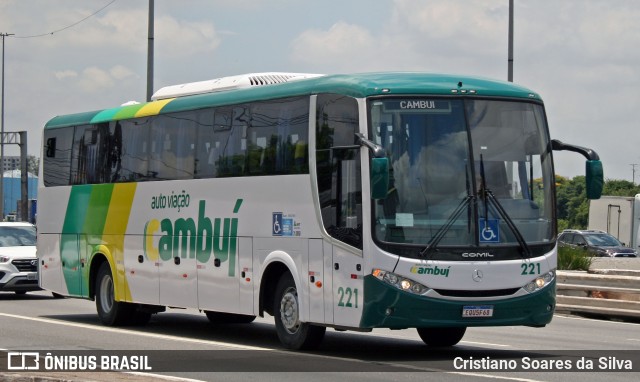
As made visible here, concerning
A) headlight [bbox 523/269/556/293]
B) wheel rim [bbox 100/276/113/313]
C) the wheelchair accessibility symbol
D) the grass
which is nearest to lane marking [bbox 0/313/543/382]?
wheel rim [bbox 100/276/113/313]

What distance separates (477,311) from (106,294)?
896cm

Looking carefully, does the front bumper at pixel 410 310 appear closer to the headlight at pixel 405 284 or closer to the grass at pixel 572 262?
the headlight at pixel 405 284

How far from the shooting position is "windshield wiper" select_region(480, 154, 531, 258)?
15.7 m

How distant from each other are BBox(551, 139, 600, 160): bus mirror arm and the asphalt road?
246 centimetres

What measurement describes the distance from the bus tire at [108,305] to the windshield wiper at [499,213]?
837cm

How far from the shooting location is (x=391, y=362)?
15398 mm

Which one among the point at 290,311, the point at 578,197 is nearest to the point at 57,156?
the point at 290,311

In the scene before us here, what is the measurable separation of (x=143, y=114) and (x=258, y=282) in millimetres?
5064

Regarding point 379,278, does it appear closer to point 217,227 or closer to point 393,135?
point 393,135

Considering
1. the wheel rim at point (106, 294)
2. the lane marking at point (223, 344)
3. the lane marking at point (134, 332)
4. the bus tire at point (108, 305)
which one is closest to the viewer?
the lane marking at point (223, 344)

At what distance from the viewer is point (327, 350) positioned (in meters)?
17.1

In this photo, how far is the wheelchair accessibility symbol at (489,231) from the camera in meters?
15.6

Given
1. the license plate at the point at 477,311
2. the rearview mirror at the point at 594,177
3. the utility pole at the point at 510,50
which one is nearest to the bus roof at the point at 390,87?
the rearview mirror at the point at 594,177

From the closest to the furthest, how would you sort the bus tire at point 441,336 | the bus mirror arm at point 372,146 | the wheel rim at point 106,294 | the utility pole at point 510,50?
the bus mirror arm at point 372,146, the bus tire at point 441,336, the wheel rim at point 106,294, the utility pole at point 510,50
